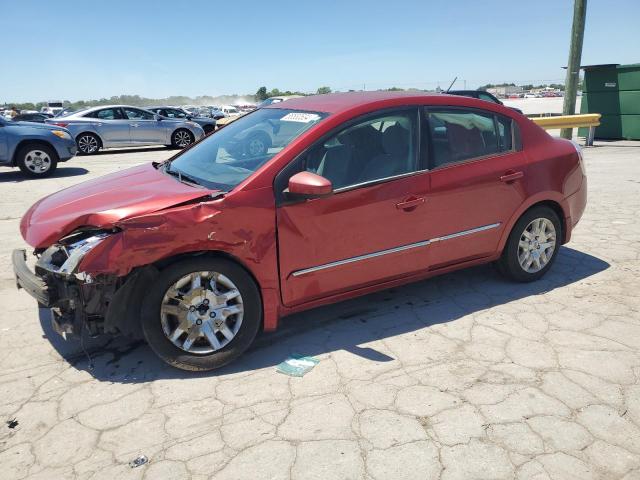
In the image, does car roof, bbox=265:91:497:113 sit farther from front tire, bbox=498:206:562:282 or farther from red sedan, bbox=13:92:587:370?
front tire, bbox=498:206:562:282

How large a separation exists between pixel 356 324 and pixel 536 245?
69.4 inches

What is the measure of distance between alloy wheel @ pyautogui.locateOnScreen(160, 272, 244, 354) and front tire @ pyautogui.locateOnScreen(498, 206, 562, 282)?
236 centimetres

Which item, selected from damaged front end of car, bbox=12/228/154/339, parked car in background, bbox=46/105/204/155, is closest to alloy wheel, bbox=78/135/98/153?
parked car in background, bbox=46/105/204/155

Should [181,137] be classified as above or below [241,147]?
above

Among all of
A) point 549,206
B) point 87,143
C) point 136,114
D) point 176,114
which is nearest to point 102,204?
point 549,206

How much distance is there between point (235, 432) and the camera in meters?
2.66

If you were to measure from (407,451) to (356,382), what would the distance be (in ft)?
2.12

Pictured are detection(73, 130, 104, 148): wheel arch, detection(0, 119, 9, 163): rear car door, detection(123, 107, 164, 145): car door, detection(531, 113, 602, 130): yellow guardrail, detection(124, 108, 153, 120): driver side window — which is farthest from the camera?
detection(124, 108, 153, 120): driver side window

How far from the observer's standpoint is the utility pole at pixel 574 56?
13094 millimetres

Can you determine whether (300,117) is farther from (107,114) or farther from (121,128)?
(107,114)

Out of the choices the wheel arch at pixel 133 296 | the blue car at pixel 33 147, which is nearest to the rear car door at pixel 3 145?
the blue car at pixel 33 147

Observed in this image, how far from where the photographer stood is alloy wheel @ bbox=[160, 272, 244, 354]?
3.07 metres

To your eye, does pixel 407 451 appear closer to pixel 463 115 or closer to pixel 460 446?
pixel 460 446

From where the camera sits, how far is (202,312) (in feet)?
10.3
